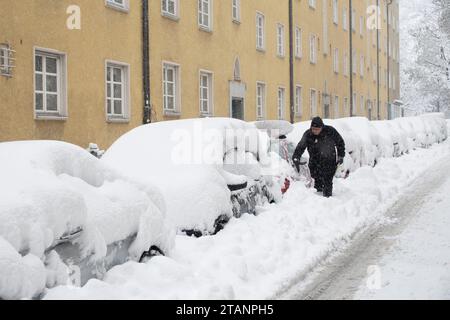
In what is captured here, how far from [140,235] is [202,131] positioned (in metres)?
2.99

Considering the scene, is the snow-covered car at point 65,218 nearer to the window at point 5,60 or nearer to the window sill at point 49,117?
the window at point 5,60

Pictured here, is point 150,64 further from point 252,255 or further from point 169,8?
point 252,255

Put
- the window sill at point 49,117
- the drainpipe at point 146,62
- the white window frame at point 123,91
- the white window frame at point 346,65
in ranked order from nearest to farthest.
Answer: the window sill at point 49,117 < the white window frame at point 123,91 < the drainpipe at point 146,62 < the white window frame at point 346,65

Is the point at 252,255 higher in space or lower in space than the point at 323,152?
lower

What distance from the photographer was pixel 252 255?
6.58m

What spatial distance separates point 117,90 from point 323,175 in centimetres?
624

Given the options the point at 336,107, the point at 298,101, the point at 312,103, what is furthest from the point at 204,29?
the point at 336,107

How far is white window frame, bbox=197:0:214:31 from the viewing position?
19.3 metres

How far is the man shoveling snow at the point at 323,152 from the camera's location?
1145cm

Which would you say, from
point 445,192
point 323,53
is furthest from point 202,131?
point 323,53

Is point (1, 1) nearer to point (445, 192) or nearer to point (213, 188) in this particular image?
point (213, 188)

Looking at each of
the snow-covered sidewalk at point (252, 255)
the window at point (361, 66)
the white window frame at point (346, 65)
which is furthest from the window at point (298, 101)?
the snow-covered sidewalk at point (252, 255)

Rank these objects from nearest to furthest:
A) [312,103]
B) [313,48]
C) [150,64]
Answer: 1. [150,64]
2. [312,103]
3. [313,48]

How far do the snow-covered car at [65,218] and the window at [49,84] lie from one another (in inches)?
286
